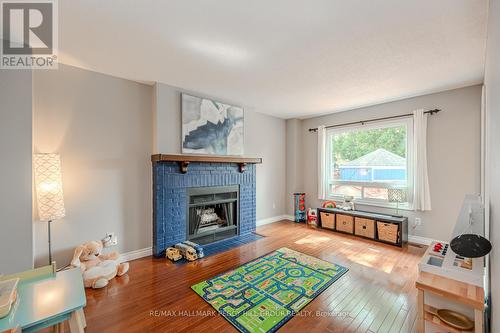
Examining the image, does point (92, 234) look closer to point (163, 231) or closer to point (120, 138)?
point (163, 231)

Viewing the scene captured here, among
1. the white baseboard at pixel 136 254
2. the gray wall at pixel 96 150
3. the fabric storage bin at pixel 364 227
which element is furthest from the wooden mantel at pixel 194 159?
the fabric storage bin at pixel 364 227

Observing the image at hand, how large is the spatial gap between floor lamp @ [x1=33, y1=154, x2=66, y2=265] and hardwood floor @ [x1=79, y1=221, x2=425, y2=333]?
36.4 inches

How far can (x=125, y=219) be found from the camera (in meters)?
3.00

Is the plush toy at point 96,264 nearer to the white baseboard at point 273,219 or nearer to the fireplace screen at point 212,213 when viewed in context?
the fireplace screen at point 212,213

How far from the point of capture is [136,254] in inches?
120

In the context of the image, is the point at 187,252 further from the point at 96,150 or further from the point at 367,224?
the point at 367,224

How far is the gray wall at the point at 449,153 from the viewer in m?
3.15

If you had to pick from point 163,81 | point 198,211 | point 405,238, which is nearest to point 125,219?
point 198,211

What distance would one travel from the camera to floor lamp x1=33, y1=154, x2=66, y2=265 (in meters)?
2.20

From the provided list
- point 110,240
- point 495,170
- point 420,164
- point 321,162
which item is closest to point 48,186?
point 110,240

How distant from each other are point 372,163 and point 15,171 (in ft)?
17.1

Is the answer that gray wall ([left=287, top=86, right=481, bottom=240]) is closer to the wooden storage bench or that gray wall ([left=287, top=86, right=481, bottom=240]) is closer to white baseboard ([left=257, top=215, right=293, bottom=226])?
the wooden storage bench

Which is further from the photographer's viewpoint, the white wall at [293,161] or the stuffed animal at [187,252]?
the white wall at [293,161]

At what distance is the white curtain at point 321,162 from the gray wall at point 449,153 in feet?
4.83
